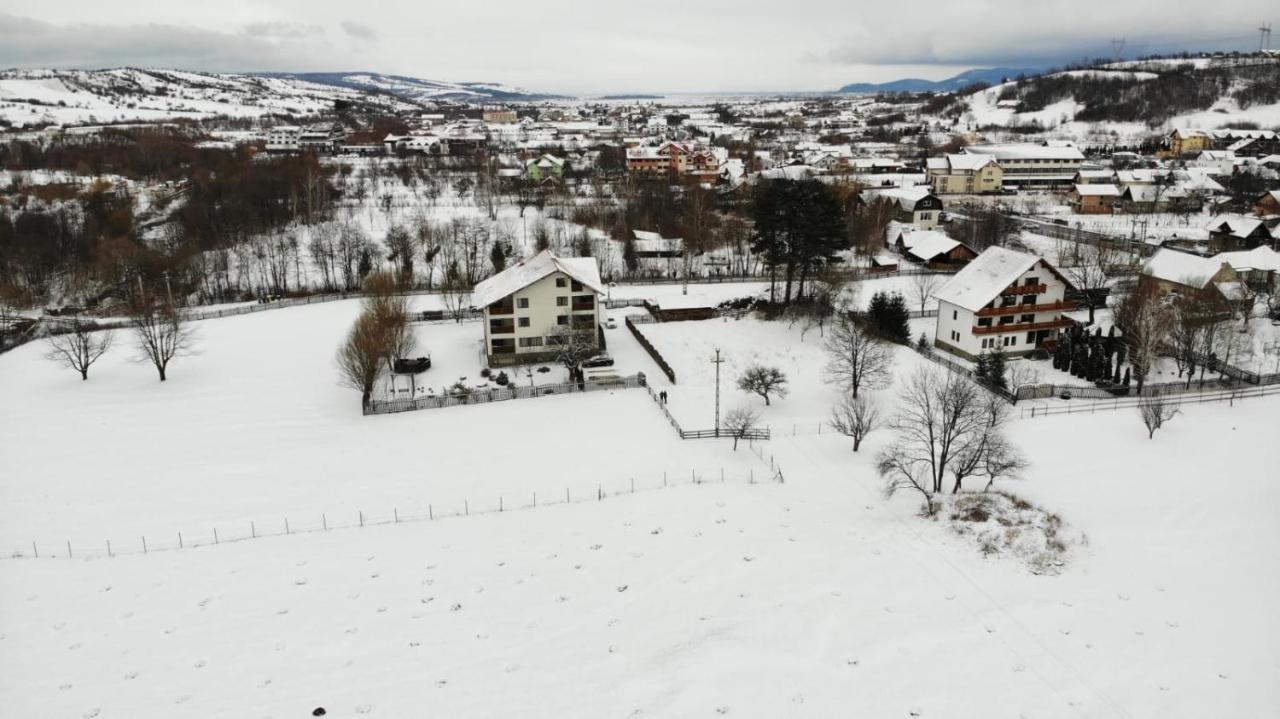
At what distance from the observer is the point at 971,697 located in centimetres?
1753

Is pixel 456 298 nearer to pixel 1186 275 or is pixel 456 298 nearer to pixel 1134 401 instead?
pixel 1134 401

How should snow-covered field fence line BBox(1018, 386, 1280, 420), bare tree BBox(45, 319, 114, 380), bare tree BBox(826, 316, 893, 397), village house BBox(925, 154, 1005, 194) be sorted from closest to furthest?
snow-covered field fence line BBox(1018, 386, 1280, 420), bare tree BBox(826, 316, 893, 397), bare tree BBox(45, 319, 114, 380), village house BBox(925, 154, 1005, 194)

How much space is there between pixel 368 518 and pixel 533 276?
785 inches

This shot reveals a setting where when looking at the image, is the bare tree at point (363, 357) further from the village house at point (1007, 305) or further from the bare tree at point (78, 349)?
the village house at point (1007, 305)

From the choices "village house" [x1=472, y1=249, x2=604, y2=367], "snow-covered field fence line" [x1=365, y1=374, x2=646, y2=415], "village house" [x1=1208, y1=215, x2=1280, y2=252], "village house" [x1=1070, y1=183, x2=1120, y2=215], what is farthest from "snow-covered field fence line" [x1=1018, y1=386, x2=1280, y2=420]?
"village house" [x1=1070, y1=183, x2=1120, y2=215]

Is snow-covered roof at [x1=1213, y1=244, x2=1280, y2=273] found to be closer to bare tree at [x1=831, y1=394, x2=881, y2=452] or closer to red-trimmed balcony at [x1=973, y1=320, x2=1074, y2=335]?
red-trimmed balcony at [x1=973, y1=320, x2=1074, y2=335]

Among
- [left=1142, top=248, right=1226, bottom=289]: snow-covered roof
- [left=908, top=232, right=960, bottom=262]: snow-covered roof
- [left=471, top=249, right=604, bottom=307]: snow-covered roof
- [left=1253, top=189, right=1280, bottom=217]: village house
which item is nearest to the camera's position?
[left=471, top=249, right=604, bottom=307]: snow-covered roof

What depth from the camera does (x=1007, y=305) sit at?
140 ft

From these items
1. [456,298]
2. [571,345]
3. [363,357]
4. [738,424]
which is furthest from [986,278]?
[456,298]

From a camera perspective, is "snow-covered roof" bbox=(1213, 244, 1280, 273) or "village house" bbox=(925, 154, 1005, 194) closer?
"snow-covered roof" bbox=(1213, 244, 1280, 273)

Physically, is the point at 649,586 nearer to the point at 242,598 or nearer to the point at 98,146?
the point at 242,598

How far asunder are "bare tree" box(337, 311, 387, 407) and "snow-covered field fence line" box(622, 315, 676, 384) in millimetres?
14909

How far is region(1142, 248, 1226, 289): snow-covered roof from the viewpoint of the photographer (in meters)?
48.4

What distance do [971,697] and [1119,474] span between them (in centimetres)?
1579
